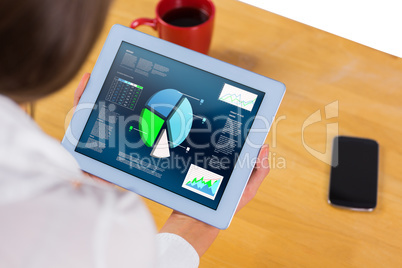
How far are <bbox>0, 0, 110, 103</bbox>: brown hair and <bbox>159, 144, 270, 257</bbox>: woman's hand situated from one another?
1.19 ft

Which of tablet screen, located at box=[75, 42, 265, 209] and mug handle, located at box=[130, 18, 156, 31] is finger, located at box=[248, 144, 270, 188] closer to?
tablet screen, located at box=[75, 42, 265, 209]

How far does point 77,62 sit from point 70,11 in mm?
59

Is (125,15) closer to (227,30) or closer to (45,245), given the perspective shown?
(227,30)

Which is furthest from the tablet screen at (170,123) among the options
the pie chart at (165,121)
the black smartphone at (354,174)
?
the black smartphone at (354,174)

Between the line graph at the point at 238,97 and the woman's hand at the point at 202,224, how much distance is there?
3.2 inches

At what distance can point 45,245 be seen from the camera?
33cm

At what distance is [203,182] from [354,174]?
0.93ft

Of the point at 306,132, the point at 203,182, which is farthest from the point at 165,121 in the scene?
the point at 306,132

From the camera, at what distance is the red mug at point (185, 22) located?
27.0 inches

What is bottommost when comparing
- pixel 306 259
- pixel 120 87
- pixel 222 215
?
pixel 306 259

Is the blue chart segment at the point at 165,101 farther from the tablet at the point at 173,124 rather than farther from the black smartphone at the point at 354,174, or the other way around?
the black smartphone at the point at 354,174

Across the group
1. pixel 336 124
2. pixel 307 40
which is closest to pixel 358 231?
pixel 336 124

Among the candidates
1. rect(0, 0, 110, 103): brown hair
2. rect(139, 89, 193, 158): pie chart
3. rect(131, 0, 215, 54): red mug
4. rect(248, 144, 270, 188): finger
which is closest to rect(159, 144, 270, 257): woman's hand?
rect(248, 144, 270, 188): finger

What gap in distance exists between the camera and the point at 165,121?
0.63 meters
